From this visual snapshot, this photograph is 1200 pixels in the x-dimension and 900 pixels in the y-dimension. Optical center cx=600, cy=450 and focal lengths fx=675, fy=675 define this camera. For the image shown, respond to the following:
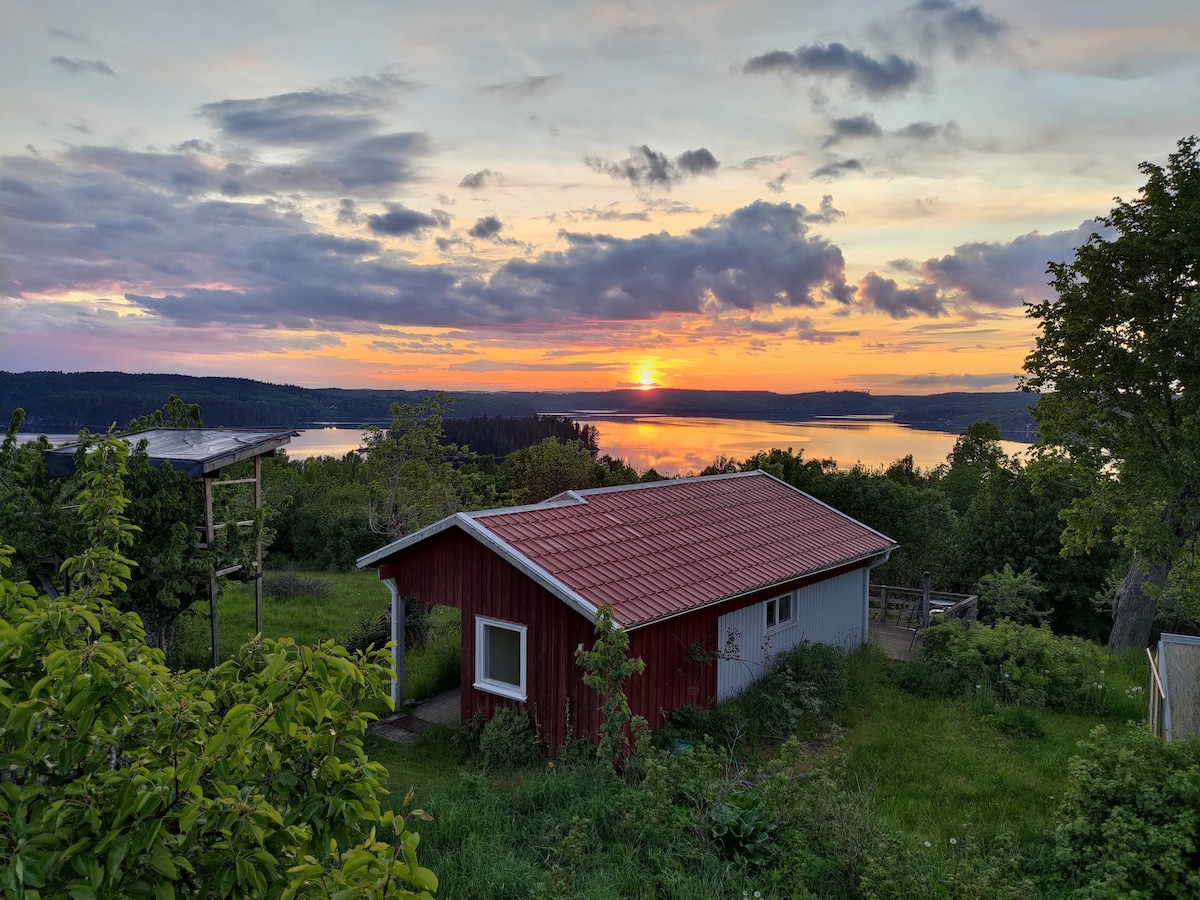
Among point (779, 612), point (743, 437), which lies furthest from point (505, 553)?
point (743, 437)

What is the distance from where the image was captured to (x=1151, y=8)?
13.7m

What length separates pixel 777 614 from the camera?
12.6 meters

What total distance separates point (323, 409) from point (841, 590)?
5762 cm

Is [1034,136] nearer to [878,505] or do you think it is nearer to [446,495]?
[878,505]

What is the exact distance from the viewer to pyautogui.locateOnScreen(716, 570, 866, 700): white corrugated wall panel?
1130 cm

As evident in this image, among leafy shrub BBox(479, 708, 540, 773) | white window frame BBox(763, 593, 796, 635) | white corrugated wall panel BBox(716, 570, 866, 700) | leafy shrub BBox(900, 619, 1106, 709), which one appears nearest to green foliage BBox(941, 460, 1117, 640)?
leafy shrub BBox(900, 619, 1106, 709)

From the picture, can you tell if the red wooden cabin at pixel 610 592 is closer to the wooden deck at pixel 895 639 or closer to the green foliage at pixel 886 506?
the wooden deck at pixel 895 639

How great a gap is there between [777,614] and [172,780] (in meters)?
11.6

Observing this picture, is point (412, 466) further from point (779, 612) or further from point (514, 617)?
point (779, 612)

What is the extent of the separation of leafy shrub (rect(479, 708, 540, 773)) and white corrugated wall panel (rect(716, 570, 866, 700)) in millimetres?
3306

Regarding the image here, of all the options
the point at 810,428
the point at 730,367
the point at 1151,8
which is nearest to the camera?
the point at 1151,8

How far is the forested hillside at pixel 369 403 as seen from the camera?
1232 inches

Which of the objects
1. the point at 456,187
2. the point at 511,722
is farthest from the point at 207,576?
the point at 456,187

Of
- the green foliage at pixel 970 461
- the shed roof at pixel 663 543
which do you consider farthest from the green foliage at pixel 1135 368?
the green foliage at pixel 970 461
